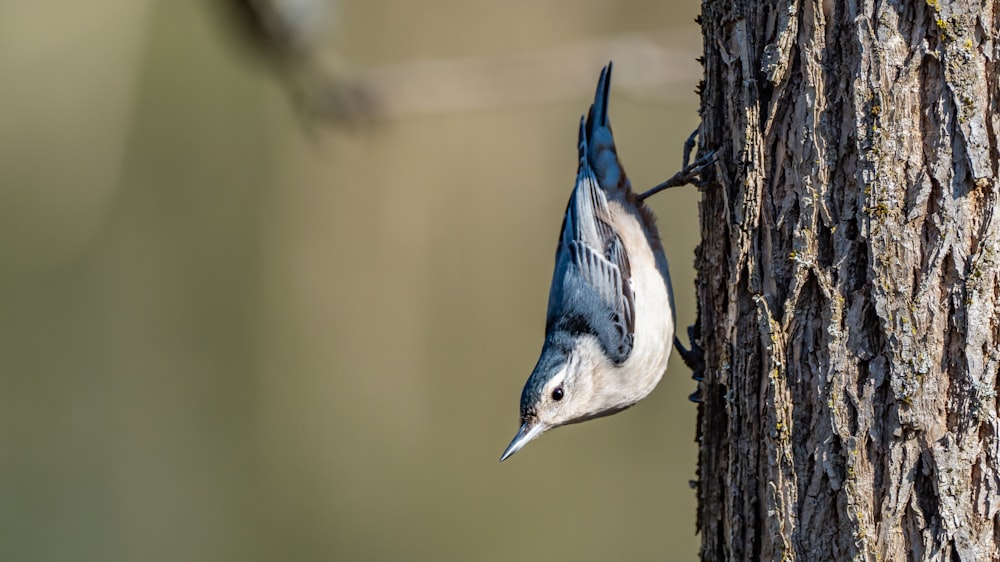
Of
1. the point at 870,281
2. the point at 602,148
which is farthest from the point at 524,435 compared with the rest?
the point at 870,281

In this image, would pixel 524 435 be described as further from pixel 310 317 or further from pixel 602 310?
pixel 310 317

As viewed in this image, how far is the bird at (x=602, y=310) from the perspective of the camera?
9.21ft

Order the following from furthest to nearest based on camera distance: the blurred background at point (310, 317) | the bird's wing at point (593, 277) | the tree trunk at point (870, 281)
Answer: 1. the blurred background at point (310, 317)
2. the bird's wing at point (593, 277)
3. the tree trunk at point (870, 281)

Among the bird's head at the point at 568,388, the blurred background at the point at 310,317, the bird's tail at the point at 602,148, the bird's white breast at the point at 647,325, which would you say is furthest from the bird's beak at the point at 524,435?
the blurred background at the point at 310,317

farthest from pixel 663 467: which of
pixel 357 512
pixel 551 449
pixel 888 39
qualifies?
pixel 888 39

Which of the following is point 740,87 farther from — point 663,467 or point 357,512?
point 357,512

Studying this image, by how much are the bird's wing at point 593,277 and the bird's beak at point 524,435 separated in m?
0.31

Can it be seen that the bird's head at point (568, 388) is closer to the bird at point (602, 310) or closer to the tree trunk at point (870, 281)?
the bird at point (602, 310)

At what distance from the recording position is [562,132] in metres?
5.32

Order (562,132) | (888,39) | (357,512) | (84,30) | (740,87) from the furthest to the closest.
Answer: (357,512) → (562,132) → (84,30) → (740,87) → (888,39)

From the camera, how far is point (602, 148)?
10.0 feet

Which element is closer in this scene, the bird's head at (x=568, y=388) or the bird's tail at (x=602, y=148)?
the bird's head at (x=568, y=388)

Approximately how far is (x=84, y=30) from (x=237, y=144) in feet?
3.46

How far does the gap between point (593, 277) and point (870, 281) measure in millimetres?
1313
